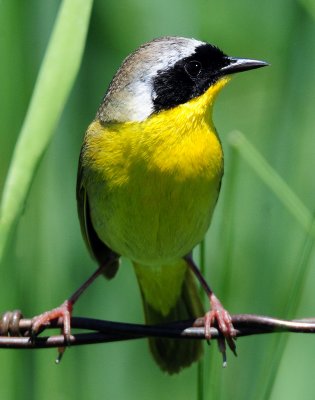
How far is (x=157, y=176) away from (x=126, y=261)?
741mm

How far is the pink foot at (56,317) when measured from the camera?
208 cm

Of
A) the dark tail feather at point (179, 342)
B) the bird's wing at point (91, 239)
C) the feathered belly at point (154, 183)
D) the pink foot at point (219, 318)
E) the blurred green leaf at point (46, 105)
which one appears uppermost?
the blurred green leaf at point (46, 105)

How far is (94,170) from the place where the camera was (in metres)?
2.64

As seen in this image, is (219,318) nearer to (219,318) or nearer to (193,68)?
(219,318)

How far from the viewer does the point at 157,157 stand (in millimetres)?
2508

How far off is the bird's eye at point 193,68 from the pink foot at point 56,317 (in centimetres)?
81

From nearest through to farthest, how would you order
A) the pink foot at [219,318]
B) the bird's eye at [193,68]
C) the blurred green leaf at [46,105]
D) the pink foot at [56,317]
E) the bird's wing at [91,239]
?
1. the blurred green leaf at [46,105]
2. the pink foot at [56,317]
3. the pink foot at [219,318]
4. the bird's eye at [193,68]
5. the bird's wing at [91,239]

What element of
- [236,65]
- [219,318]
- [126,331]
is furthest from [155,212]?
[126,331]

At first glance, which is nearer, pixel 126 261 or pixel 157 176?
pixel 157 176

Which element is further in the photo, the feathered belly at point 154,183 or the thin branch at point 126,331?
the feathered belly at point 154,183

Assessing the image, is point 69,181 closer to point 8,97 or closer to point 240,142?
point 8,97

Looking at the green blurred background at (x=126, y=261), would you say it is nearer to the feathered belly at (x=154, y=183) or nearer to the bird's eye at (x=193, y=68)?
the feathered belly at (x=154, y=183)

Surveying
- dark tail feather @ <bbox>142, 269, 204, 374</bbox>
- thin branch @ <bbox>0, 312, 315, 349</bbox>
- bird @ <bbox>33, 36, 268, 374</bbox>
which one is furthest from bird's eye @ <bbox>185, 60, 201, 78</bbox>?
thin branch @ <bbox>0, 312, 315, 349</bbox>

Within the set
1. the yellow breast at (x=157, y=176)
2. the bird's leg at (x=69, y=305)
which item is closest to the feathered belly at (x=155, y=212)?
the yellow breast at (x=157, y=176)
